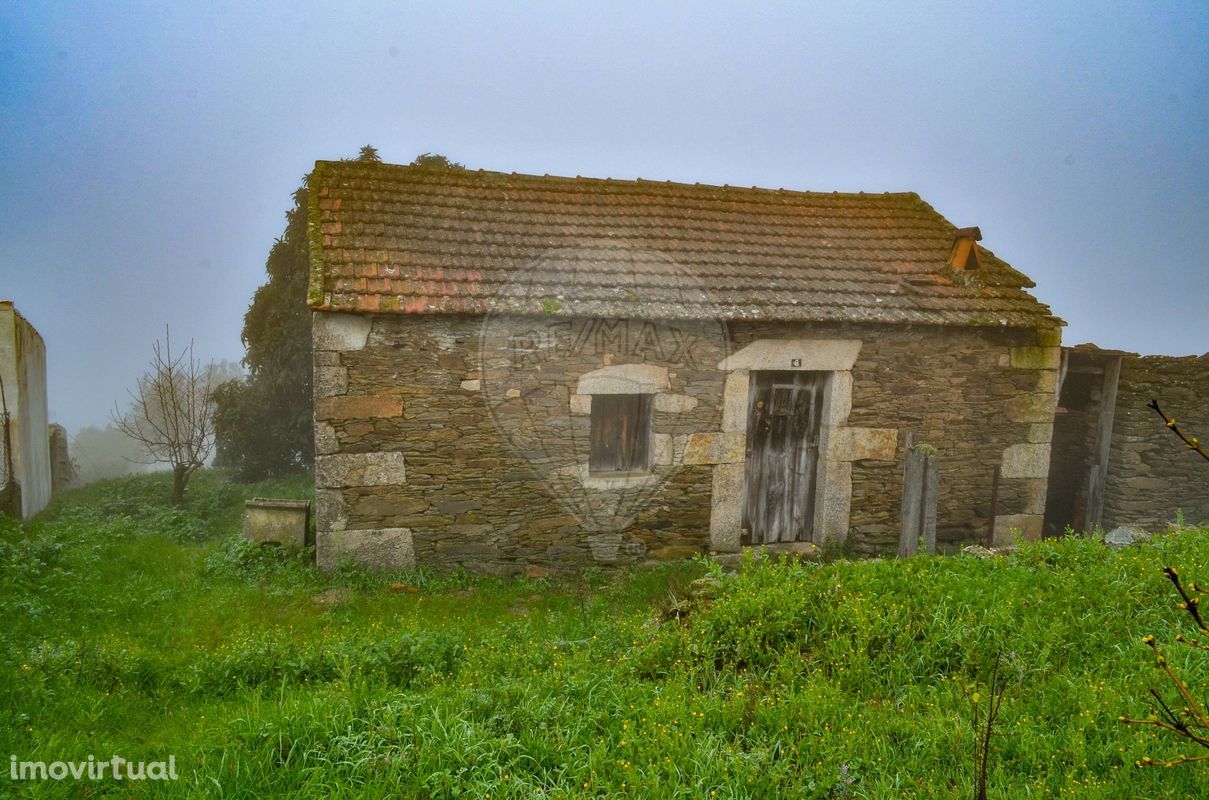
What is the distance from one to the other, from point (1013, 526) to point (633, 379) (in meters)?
5.31

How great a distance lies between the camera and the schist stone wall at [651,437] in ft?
23.9

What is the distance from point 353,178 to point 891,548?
26.8 feet

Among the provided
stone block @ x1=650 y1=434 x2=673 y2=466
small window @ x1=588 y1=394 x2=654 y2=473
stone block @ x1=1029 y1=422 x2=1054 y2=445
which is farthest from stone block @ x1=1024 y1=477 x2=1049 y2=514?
small window @ x1=588 y1=394 x2=654 y2=473

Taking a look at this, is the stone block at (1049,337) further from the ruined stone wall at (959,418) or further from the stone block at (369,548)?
the stone block at (369,548)

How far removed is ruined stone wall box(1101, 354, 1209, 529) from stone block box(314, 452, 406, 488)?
9557 mm

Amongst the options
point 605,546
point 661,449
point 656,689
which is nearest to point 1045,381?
point 661,449

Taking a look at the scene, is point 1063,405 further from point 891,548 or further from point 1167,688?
point 1167,688

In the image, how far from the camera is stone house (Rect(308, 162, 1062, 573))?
731 centimetres

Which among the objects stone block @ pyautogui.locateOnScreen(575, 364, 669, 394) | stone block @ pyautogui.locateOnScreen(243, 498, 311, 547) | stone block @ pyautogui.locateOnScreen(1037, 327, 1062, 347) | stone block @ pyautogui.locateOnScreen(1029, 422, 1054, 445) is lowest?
stone block @ pyautogui.locateOnScreen(243, 498, 311, 547)

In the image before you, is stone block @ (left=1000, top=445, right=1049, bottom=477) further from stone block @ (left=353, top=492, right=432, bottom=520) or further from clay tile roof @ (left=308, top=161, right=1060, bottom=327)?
stone block @ (left=353, top=492, right=432, bottom=520)

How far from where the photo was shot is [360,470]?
726 cm

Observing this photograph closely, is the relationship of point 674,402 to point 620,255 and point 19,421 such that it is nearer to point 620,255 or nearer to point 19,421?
point 620,255

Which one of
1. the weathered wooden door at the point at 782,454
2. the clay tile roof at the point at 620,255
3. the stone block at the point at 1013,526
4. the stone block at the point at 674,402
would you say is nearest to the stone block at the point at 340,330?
the clay tile roof at the point at 620,255

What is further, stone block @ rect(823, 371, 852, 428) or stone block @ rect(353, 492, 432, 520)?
stone block @ rect(823, 371, 852, 428)
